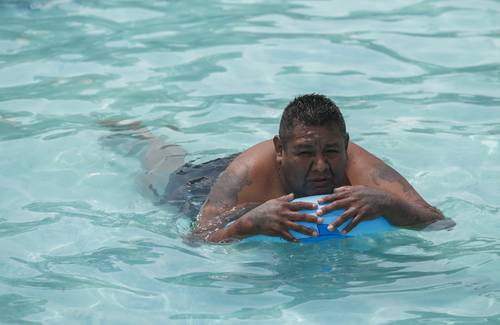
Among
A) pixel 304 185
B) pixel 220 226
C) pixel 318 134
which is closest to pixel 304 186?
pixel 304 185

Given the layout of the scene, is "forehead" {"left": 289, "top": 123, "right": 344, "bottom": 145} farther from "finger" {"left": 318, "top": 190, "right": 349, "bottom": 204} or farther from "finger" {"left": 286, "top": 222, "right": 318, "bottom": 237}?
"finger" {"left": 286, "top": 222, "right": 318, "bottom": 237}

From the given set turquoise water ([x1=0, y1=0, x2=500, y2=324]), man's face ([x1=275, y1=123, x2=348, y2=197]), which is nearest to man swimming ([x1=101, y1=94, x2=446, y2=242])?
man's face ([x1=275, y1=123, x2=348, y2=197])

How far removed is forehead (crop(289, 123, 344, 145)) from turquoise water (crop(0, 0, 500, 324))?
25.0 inches

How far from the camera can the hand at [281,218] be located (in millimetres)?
5477

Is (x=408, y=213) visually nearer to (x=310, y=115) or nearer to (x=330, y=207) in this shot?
(x=330, y=207)

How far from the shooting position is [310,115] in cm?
573

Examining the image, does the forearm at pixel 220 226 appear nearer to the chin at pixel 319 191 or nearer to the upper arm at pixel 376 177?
the chin at pixel 319 191

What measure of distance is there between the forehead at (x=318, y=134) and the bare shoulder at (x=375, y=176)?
43 cm

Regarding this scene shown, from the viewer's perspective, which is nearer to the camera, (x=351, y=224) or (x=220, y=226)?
(x=351, y=224)

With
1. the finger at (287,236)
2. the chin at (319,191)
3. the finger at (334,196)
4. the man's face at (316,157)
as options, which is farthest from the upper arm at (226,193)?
the finger at (334,196)

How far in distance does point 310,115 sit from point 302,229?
67 centimetres

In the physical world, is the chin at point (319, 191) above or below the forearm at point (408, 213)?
above

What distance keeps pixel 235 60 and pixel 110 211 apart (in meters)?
3.27

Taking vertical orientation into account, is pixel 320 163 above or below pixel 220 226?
above
